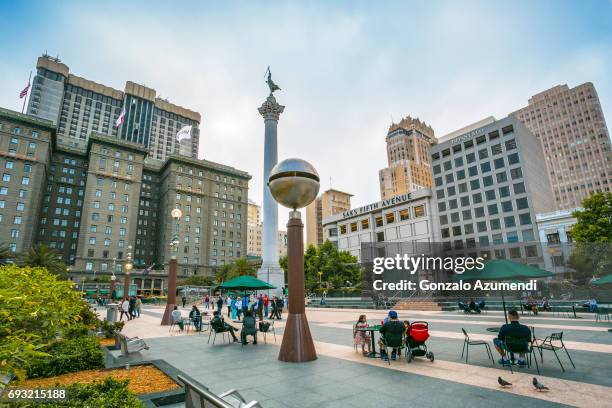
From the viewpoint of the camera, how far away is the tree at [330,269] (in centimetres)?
6253

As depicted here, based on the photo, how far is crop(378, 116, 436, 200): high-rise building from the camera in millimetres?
133125

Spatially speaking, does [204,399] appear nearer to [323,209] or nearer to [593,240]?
[593,240]

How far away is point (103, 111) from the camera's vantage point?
128750mm

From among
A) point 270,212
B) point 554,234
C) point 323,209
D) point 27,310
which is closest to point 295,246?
point 27,310

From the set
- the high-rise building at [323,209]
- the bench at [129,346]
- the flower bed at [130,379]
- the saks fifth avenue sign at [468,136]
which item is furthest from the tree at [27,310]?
the high-rise building at [323,209]

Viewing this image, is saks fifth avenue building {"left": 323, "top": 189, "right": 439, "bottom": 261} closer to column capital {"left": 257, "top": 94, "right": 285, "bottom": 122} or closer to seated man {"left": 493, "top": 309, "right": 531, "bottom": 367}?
column capital {"left": 257, "top": 94, "right": 285, "bottom": 122}

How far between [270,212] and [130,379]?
39.2 m

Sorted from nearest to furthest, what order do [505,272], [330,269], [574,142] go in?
[505,272], [330,269], [574,142]

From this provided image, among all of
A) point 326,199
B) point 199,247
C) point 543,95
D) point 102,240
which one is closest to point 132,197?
point 102,240

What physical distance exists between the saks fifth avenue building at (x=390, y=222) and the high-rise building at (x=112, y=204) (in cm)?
3625

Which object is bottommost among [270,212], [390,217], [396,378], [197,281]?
[396,378]

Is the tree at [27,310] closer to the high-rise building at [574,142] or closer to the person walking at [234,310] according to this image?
the person walking at [234,310]

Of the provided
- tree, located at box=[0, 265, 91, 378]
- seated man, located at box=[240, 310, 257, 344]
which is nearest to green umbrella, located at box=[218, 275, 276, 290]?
seated man, located at box=[240, 310, 257, 344]

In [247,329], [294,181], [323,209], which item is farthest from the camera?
[323,209]
